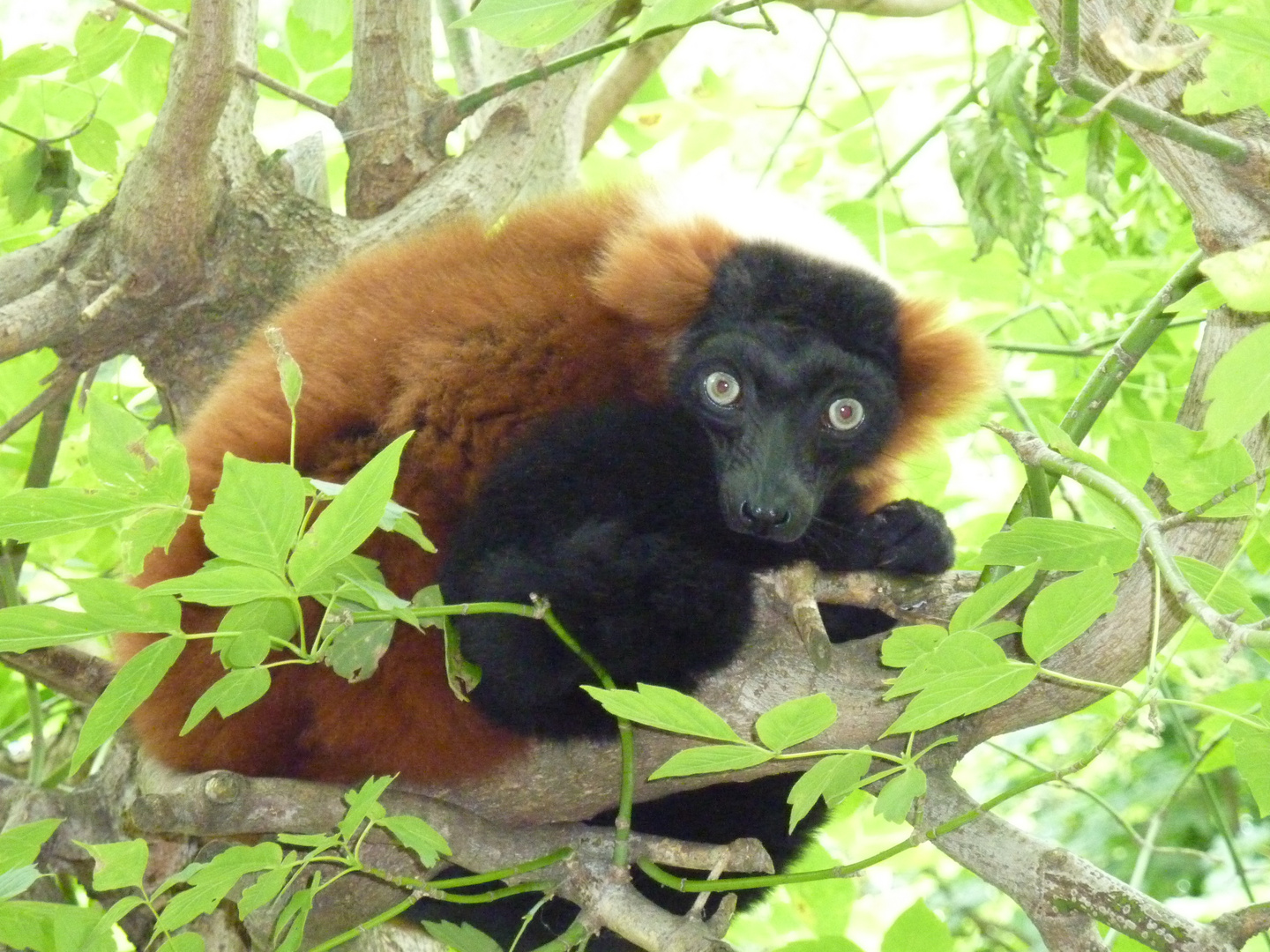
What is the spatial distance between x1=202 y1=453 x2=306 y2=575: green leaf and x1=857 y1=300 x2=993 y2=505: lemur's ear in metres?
1.57

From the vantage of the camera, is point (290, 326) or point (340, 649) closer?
point (340, 649)

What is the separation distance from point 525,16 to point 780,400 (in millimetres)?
1023

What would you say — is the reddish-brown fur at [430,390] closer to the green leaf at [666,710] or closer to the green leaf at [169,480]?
the green leaf at [169,480]

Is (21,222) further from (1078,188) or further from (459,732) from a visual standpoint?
(1078,188)

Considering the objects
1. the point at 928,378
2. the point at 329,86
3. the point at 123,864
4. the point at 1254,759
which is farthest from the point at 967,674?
the point at 329,86

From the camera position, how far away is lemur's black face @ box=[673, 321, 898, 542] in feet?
7.50

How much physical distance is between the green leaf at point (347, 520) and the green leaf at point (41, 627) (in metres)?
0.25

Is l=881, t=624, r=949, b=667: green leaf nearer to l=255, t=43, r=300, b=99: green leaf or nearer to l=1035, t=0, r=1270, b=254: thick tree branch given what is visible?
l=1035, t=0, r=1270, b=254: thick tree branch

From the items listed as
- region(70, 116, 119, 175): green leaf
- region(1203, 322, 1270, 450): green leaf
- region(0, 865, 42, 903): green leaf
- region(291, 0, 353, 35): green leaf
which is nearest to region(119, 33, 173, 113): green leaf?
region(70, 116, 119, 175): green leaf

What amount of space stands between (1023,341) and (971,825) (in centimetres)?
179

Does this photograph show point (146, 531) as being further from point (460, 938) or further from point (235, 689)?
point (460, 938)

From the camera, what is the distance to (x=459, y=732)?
80.6 inches

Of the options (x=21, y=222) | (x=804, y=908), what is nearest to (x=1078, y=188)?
(x=804, y=908)

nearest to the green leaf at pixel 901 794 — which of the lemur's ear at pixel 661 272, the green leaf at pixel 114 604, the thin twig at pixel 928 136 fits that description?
the green leaf at pixel 114 604
